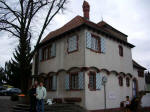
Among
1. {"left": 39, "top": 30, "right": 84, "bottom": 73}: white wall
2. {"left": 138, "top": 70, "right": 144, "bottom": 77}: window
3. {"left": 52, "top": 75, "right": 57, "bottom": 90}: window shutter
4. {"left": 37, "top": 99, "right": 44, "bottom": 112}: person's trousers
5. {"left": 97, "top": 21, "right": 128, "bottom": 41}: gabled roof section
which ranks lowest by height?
{"left": 37, "top": 99, "right": 44, "bottom": 112}: person's trousers

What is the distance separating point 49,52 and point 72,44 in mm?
4693

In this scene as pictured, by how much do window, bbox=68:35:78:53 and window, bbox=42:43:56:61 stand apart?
2.56 metres

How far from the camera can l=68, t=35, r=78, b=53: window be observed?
16398 millimetres

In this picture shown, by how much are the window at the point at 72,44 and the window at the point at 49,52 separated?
2.56m

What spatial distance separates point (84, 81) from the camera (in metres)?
14.7

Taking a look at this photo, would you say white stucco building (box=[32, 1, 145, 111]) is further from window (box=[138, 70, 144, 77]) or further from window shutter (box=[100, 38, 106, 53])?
window (box=[138, 70, 144, 77])

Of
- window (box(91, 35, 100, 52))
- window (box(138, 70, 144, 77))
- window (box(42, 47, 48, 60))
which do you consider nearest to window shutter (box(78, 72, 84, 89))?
window (box(91, 35, 100, 52))

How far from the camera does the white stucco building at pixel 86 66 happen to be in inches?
601

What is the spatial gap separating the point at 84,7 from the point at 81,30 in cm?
615

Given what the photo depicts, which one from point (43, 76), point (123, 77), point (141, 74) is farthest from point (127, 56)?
point (43, 76)

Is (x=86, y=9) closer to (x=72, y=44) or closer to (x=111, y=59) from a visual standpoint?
(x=72, y=44)

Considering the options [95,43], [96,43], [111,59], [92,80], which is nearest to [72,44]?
[95,43]

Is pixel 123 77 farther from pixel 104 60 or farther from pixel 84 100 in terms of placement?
pixel 84 100

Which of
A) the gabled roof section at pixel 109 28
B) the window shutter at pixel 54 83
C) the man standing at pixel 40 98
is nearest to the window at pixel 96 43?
the gabled roof section at pixel 109 28
